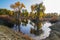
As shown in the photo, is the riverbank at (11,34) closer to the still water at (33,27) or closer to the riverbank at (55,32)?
the still water at (33,27)

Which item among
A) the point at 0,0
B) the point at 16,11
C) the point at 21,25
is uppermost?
the point at 0,0

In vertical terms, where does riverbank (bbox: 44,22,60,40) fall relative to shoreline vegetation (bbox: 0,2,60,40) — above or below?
below

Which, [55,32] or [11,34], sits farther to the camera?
[55,32]

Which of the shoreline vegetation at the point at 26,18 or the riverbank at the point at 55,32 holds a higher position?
the shoreline vegetation at the point at 26,18

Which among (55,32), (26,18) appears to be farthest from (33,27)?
(55,32)

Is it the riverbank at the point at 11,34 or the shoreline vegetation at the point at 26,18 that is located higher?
the shoreline vegetation at the point at 26,18

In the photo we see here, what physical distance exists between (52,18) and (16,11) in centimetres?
60

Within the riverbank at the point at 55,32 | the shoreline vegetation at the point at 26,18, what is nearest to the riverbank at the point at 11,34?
the shoreline vegetation at the point at 26,18

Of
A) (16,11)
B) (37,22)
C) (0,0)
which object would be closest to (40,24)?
(37,22)

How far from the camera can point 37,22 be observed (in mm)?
2764

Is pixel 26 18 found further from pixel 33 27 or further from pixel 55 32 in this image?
pixel 55 32

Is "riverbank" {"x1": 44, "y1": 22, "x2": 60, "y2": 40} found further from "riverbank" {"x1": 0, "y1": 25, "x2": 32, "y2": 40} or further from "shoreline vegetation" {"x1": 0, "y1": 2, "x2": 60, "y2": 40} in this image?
"riverbank" {"x1": 0, "y1": 25, "x2": 32, "y2": 40}

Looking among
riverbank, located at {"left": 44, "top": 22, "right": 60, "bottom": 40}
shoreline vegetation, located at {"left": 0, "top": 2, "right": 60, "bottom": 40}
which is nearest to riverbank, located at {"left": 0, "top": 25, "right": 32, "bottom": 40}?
shoreline vegetation, located at {"left": 0, "top": 2, "right": 60, "bottom": 40}

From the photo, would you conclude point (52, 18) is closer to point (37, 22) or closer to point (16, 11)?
point (37, 22)
